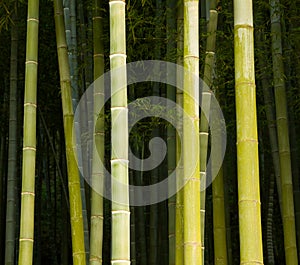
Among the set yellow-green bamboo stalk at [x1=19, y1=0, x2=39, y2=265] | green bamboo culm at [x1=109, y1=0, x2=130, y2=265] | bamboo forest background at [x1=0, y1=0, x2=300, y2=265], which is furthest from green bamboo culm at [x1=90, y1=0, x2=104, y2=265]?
green bamboo culm at [x1=109, y1=0, x2=130, y2=265]

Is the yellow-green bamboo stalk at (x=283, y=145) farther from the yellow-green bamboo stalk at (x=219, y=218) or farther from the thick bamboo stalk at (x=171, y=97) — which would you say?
the thick bamboo stalk at (x=171, y=97)

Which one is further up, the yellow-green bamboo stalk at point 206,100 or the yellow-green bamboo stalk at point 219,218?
the yellow-green bamboo stalk at point 206,100

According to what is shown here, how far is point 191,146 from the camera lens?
9.29 feet

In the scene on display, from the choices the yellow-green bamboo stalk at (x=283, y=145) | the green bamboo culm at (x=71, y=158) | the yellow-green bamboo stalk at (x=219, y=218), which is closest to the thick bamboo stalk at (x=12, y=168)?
the green bamboo culm at (x=71, y=158)

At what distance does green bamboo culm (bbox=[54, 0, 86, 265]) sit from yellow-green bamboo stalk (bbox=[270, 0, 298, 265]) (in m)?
1.29

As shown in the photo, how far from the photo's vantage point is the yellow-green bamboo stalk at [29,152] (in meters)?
3.48

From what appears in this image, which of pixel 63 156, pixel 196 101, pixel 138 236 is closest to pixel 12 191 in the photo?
pixel 138 236

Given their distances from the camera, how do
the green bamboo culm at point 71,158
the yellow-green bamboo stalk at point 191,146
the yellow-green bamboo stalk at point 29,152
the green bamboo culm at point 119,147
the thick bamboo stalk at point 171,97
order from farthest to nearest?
the thick bamboo stalk at point 171,97, the green bamboo culm at point 71,158, the yellow-green bamboo stalk at point 29,152, the yellow-green bamboo stalk at point 191,146, the green bamboo culm at point 119,147

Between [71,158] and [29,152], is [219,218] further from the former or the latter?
[29,152]

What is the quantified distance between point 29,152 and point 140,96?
2135 millimetres

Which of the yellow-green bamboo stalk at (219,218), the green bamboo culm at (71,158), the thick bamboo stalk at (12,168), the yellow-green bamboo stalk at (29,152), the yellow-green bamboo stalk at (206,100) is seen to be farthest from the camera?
the thick bamboo stalk at (12,168)

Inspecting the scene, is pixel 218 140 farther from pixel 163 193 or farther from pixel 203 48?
pixel 163 193

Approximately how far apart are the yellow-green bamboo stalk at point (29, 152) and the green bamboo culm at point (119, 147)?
3.31 feet

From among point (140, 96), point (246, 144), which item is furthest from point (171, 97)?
point (140, 96)
